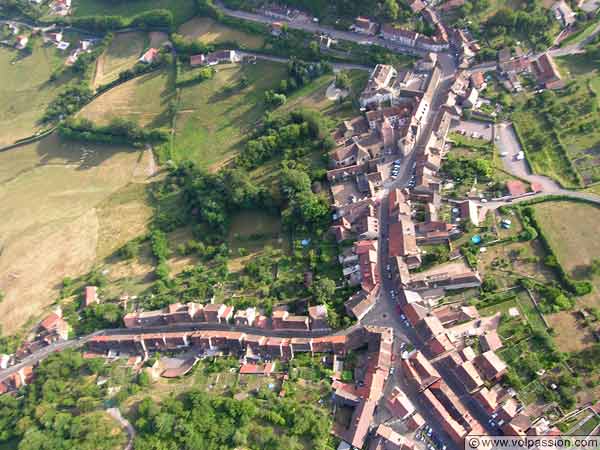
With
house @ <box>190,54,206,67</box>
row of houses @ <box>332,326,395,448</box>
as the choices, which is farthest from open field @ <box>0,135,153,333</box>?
row of houses @ <box>332,326,395,448</box>

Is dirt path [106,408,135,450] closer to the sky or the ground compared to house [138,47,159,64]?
closer to the ground

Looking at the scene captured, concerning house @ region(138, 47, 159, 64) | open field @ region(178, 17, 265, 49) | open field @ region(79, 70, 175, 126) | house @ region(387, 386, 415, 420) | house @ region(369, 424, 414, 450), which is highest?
open field @ region(178, 17, 265, 49)

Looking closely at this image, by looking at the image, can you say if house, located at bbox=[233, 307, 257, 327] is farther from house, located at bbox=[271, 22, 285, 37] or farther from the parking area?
house, located at bbox=[271, 22, 285, 37]

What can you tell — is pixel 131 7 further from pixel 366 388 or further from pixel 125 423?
pixel 366 388

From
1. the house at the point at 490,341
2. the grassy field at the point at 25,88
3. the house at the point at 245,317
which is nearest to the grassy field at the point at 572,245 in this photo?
the house at the point at 490,341

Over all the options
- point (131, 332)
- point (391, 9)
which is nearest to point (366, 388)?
point (131, 332)

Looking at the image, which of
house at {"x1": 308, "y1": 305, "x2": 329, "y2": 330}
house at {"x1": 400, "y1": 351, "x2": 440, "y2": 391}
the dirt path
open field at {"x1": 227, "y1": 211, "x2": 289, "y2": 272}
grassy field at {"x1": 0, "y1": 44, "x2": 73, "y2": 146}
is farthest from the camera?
grassy field at {"x1": 0, "y1": 44, "x2": 73, "y2": 146}
